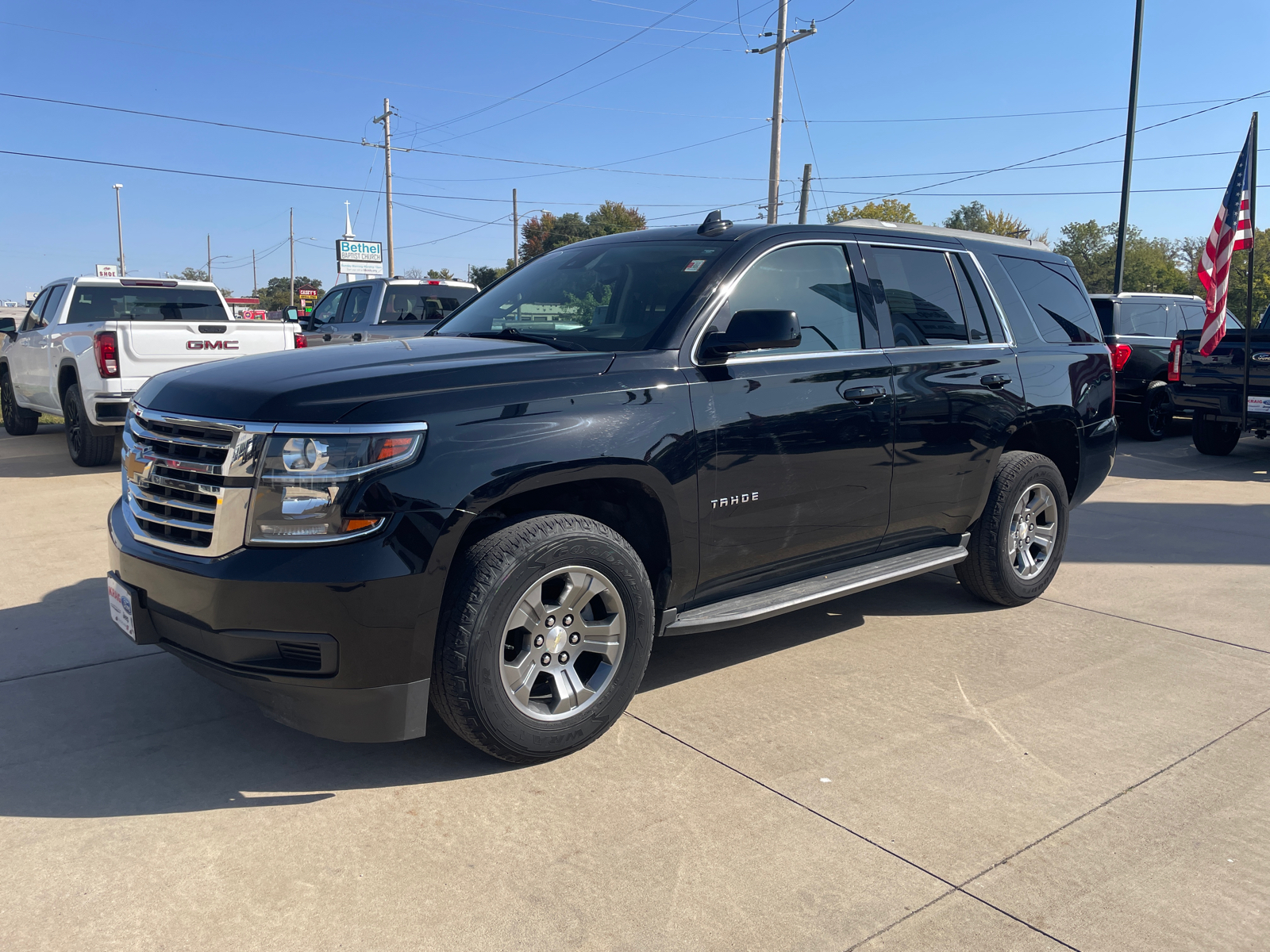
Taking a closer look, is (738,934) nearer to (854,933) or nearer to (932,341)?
(854,933)

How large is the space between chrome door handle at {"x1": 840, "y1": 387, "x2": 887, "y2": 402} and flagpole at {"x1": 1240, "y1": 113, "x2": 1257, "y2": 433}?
314 inches

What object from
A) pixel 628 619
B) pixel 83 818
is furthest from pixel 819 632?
pixel 83 818

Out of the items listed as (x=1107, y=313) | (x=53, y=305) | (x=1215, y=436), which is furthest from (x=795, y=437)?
(x=1107, y=313)

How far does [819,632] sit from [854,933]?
250 cm

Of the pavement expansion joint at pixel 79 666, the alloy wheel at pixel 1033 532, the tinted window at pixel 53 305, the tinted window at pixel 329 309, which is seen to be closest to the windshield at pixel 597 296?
the pavement expansion joint at pixel 79 666

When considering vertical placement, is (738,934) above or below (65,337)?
below

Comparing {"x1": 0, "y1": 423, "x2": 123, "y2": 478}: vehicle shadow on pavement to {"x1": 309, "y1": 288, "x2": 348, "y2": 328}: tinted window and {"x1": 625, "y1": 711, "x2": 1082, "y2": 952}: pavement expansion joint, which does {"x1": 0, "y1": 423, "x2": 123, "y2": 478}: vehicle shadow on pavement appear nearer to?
{"x1": 309, "y1": 288, "x2": 348, "y2": 328}: tinted window

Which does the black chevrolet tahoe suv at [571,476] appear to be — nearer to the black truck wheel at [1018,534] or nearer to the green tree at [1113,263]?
the black truck wheel at [1018,534]

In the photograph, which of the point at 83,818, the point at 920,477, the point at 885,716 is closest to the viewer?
the point at 83,818

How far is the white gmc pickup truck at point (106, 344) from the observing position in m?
8.86

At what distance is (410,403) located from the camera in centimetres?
307

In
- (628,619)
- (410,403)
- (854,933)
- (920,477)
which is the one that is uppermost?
(410,403)

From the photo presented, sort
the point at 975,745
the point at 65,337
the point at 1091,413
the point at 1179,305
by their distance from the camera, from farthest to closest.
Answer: the point at 1179,305
the point at 65,337
the point at 1091,413
the point at 975,745

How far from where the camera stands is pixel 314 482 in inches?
116
